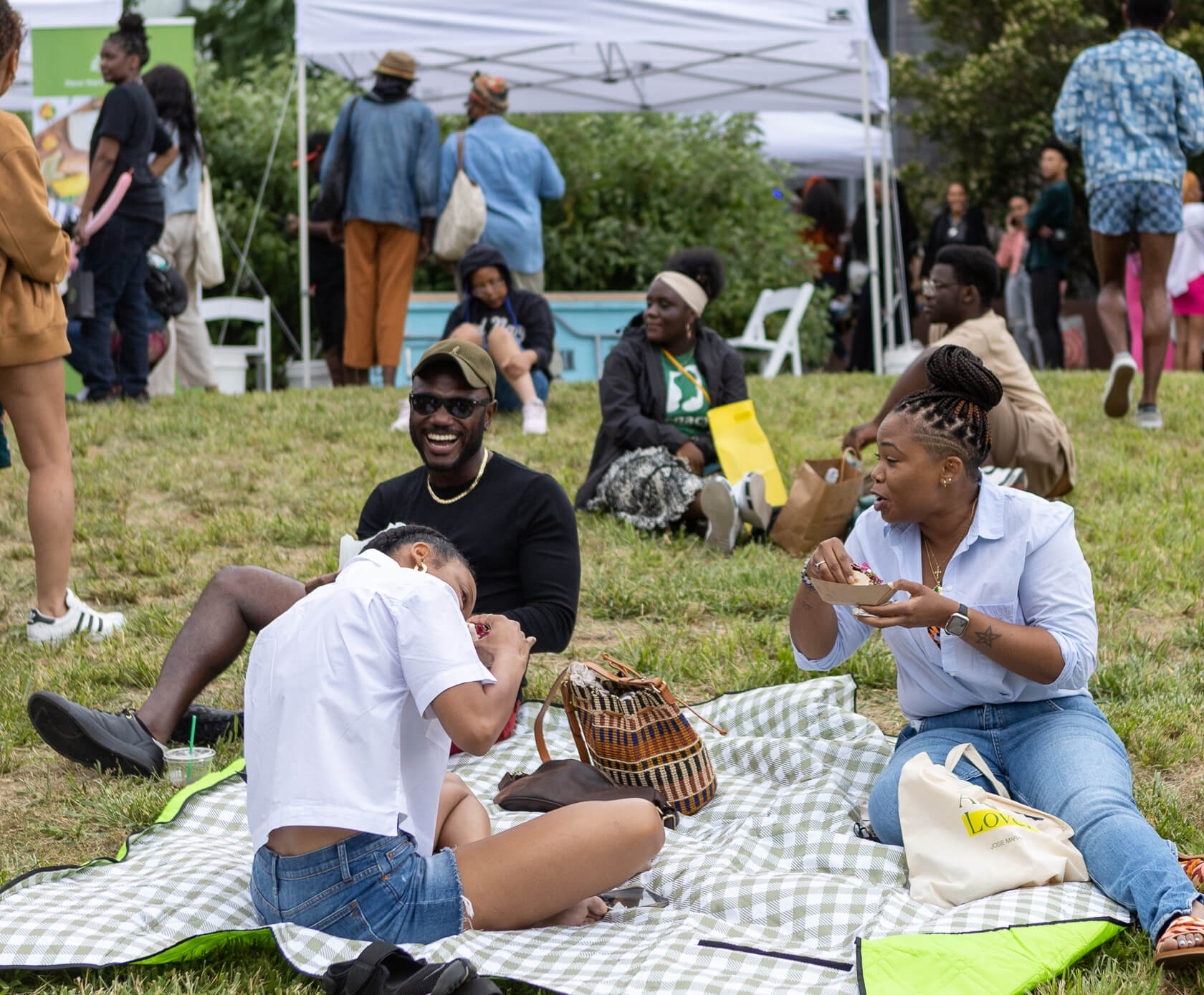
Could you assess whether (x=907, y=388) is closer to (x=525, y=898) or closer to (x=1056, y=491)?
(x=1056, y=491)

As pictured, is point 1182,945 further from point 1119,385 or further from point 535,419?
point 535,419

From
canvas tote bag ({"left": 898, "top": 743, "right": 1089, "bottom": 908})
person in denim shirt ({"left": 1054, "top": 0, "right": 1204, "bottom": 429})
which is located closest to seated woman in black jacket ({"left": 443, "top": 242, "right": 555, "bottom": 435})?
person in denim shirt ({"left": 1054, "top": 0, "right": 1204, "bottom": 429})

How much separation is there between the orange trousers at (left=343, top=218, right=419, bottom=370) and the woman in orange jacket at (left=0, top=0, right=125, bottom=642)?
16.8 ft

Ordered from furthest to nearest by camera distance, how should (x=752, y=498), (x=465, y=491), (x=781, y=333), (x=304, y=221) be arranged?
(x=781, y=333) → (x=304, y=221) → (x=752, y=498) → (x=465, y=491)

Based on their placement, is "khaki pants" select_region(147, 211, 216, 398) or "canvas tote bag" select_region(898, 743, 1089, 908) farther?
"khaki pants" select_region(147, 211, 216, 398)

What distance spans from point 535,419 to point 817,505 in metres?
2.91

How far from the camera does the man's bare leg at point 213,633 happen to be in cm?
411

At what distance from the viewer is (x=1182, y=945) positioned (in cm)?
274

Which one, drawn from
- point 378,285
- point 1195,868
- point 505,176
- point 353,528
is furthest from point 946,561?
point 378,285

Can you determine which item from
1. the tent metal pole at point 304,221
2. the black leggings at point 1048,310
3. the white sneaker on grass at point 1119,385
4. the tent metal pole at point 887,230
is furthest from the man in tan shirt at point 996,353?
the black leggings at point 1048,310

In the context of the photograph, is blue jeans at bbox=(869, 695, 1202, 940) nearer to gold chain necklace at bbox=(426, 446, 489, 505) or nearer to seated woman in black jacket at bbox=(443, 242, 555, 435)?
gold chain necklace at bbox=(426, 446, 489, 505)

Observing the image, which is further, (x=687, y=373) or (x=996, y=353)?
(x=687, y=373)

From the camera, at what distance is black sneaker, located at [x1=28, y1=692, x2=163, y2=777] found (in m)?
3.91

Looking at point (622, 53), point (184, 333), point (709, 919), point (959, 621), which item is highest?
point (622, 53)
